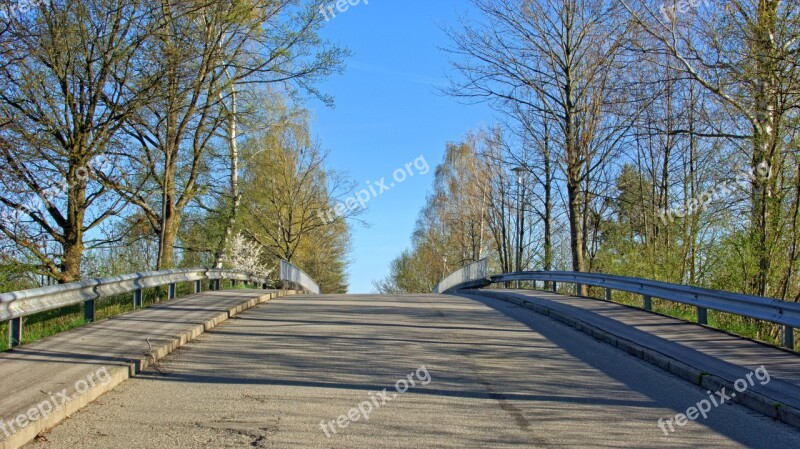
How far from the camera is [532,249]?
48406mm

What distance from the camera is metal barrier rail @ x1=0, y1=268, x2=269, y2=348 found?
7820 millimetres

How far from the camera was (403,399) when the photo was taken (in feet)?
21.4

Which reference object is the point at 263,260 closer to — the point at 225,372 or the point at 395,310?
the point at 395,310

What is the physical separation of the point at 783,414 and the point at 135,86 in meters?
18.2

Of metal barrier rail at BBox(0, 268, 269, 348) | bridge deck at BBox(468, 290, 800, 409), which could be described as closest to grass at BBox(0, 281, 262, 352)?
metal barrier rail at BBox(0, 268, 269, 348)

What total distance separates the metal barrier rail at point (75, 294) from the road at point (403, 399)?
1.83m

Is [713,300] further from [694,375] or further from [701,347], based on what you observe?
[694,375]

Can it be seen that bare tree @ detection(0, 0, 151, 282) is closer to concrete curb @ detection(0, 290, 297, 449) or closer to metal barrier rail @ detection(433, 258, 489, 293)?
concrete curb @ detection(0, 290, 297, 449)

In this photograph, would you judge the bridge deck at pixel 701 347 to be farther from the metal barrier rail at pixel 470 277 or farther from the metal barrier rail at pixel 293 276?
the metal barrier rail at pixel 470 277

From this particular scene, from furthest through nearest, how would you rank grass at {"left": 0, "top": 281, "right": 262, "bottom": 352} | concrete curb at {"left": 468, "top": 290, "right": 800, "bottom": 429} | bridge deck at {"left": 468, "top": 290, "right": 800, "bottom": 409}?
grass at {"left": 0, "top": 281, "right": 262, "bottom": 352} < bridge deck at {"left": 468, "top": 290, "right": 800, "bottom": 409} < concrete curb at {"left": 468, "top": 290, "right": 800, "bottom": 429}

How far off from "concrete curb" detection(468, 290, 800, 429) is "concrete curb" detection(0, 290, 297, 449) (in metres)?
6.33

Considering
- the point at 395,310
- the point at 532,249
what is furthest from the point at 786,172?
the point at 532,249

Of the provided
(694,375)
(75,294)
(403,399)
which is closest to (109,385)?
(403,399)

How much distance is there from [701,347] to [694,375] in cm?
187
